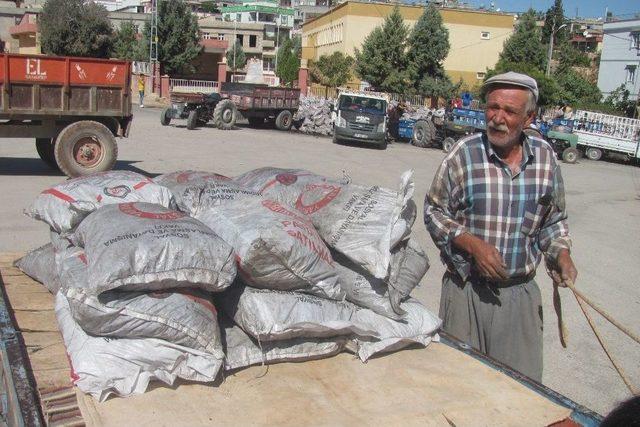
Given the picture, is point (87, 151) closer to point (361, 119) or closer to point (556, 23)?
point (361, 119)

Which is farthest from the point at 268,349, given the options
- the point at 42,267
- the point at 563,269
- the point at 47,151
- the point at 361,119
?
the point at 361,119

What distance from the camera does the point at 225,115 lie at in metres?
23.4

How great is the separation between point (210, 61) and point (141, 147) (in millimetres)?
47380

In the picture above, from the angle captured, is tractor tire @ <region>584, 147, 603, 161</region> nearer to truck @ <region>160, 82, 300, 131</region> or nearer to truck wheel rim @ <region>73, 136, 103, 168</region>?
truck @ <region>160, 82, 300, 131</region>

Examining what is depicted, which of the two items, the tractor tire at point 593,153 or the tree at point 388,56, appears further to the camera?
the tree at point 388,56

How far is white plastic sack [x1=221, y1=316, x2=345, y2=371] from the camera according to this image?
7.54 ft

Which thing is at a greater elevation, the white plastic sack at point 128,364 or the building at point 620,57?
the building at point 620,57

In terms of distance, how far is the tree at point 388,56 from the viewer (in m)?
37.9

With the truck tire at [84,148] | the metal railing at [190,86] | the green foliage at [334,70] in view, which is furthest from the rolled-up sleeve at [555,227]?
the green foliage at [334,70]

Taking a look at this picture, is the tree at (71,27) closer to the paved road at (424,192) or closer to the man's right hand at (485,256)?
the paved road at (424,192)

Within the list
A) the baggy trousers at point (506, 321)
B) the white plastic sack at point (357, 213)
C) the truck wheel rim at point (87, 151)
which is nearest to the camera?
the white plastic sack at point (357, 213)

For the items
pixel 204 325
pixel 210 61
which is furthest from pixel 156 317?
pixel 210 61

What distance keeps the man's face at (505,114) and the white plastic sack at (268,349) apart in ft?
3.60

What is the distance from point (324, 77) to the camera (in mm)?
42688
